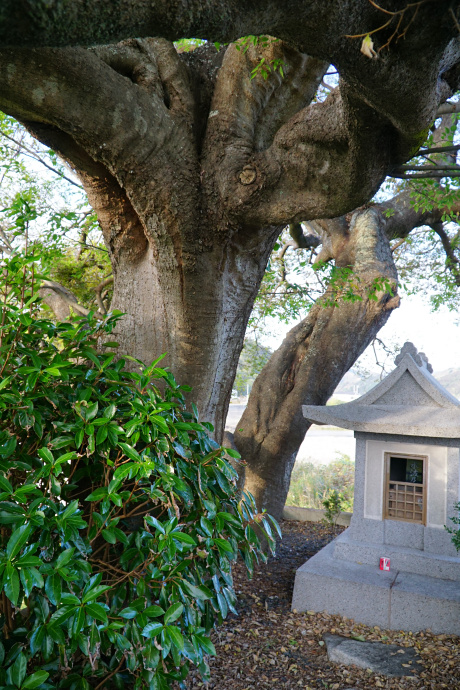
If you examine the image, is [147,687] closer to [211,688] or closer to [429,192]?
[211,688]

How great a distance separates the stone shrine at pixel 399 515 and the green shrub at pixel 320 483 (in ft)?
9.74

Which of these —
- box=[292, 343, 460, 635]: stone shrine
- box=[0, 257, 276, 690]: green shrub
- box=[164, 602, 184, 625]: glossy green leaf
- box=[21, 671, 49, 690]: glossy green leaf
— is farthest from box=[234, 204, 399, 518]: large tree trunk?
box=[21, 671, 49, 690]: glossy green leaf

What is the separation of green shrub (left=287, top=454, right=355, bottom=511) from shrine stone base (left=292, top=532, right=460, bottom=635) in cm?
327

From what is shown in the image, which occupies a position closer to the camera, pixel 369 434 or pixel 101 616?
pixel 101 616

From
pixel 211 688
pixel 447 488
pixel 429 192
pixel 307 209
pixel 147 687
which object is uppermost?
pixel 429 192

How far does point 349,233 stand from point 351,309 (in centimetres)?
148

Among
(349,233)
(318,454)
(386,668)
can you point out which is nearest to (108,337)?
(386,668)

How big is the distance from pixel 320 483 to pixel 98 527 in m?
8.84

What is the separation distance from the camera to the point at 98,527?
1896mm

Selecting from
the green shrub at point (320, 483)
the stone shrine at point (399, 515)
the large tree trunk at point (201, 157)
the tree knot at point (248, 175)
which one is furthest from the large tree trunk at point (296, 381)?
the tree knot at point (248, 175)

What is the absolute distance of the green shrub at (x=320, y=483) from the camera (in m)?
9.17

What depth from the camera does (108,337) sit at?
3004mm

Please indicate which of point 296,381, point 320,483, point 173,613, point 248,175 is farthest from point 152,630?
point 320,483

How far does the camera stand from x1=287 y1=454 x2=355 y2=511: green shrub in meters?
9.17
